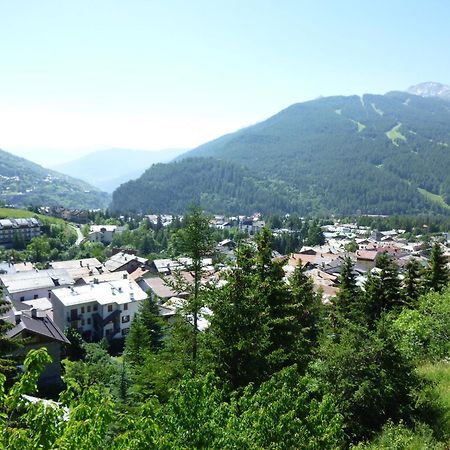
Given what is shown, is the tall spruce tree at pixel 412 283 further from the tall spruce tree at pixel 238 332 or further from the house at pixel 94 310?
the house at pixel 94 310

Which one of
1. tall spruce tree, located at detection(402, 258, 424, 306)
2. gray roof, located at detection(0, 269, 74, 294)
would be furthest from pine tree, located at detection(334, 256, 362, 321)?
gray roof, located at detection(0, 269, 74, 294)

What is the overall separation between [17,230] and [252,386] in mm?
131620

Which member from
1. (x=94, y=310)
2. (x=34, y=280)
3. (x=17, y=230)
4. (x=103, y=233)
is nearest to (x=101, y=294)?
(x=94, y=310)

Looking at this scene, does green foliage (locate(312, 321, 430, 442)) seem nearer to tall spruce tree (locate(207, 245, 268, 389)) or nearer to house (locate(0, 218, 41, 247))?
tall spruce tree (locate(207, 245, 268, 389))

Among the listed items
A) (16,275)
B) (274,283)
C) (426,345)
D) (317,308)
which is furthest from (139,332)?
(16,275)

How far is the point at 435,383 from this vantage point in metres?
13.3

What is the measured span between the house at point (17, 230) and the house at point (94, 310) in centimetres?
7709

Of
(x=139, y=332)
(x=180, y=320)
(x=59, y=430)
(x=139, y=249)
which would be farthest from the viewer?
(x=139, y=249)

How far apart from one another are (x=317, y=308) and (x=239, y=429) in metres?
22.3

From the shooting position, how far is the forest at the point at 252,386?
7184 mm

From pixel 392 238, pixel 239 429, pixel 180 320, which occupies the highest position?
pixel 239 429

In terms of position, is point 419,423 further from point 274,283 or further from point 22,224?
point 22,224

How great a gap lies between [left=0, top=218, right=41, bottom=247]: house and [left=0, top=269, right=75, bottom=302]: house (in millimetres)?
55122

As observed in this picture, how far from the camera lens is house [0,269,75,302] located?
65375 millimetres
